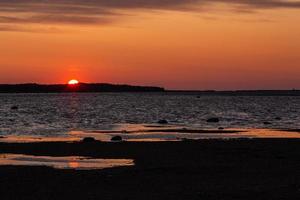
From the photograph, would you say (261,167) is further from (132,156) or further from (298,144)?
(298,144)

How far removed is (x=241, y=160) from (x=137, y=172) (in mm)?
6987

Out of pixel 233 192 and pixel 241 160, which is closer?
pixel 233 192

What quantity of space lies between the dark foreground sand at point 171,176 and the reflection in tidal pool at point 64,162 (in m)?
1.15

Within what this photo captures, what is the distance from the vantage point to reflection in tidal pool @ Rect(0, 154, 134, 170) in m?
30.8

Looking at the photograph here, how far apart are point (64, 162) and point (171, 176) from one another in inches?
311

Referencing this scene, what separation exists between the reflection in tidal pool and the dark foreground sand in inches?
45.3

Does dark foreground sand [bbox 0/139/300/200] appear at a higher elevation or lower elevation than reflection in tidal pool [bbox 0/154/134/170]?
higher

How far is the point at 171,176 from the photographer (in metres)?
26.8

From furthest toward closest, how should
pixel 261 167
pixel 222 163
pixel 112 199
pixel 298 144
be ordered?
pixel 298 144, pixel 222 163, pixel 261 167, pixel 112 199

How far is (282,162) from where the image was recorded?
1244 inches

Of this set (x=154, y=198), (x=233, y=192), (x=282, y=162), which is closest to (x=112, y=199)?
(x=154, y=198)

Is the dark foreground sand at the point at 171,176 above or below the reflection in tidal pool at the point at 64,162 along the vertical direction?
above

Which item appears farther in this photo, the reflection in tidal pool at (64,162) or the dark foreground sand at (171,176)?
the reflection in tidal pool at (64,162)

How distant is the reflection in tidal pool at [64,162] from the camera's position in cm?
3081
